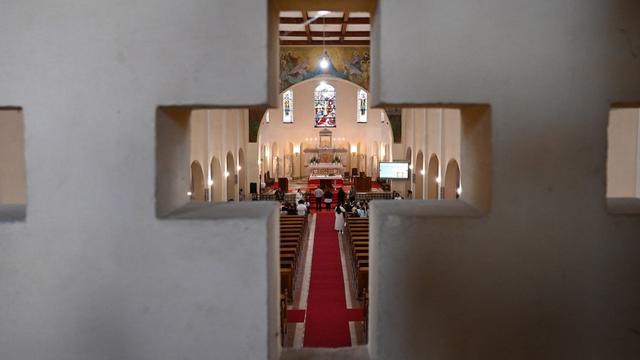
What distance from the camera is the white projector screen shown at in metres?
21.1

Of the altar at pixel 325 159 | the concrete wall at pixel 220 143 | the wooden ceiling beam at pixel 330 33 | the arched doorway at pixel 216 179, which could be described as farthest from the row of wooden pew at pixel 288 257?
the altar at pixel 325 159

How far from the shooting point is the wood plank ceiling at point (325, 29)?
18491mm

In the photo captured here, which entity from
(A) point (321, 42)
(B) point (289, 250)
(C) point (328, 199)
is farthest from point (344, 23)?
(B) point (289, 250)

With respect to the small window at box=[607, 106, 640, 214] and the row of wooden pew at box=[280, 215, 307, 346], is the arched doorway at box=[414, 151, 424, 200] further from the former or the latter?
the small window at box=[607, 106, 640, 214]

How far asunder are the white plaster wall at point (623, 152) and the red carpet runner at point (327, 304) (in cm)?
503

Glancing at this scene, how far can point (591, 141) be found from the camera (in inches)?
99.6

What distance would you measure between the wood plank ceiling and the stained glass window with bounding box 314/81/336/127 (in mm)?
10319

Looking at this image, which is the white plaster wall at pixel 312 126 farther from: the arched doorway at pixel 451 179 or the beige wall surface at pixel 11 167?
the beige wall surface at pixel 11 167

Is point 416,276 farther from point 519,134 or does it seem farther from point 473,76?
point 473,76

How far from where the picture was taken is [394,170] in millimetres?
21312

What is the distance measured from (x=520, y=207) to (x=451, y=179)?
13.8 m

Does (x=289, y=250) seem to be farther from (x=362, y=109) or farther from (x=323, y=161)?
(x=362, y=109)

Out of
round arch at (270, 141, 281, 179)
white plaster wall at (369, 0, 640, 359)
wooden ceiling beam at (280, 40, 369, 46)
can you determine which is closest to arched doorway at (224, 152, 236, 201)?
wooden ceiling beam at (280, 40, 369, 46)

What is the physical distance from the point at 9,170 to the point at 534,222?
905 cm
